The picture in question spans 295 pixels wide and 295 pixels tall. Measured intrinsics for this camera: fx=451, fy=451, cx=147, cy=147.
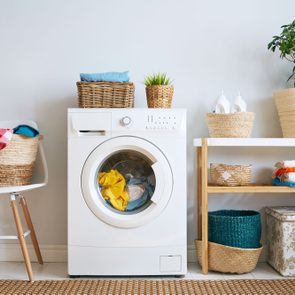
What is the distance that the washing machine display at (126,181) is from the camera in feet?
7.81

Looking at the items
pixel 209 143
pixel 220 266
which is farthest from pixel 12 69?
pixel 220 266

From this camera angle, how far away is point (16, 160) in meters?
2.44

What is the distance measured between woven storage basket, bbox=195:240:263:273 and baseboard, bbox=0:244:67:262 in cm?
90

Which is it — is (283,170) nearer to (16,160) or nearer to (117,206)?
(117,206)

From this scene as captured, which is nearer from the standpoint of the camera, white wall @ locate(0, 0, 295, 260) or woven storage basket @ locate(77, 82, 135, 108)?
woven storage basket @ locate(77, 82, 135, 108)

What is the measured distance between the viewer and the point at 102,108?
7.80ft

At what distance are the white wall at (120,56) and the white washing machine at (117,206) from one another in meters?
0.43

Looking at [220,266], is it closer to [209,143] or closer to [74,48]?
[209,143]

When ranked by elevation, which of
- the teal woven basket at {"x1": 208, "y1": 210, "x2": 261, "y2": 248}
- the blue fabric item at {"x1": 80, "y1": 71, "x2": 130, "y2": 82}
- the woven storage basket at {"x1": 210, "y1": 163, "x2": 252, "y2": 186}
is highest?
the blue fabric item at {"x1": 80, "y1": 71, "x2": 130, "y2": 82}

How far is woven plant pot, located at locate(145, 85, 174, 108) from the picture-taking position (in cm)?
246

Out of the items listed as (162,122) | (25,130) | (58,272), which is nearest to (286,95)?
(162,122)

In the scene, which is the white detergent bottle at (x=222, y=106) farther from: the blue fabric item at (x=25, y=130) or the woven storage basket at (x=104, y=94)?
the blue fabric item at (x=25, y=130)

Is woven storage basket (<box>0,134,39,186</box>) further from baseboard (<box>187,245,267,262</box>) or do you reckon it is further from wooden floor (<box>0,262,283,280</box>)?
baseboard (<box>187,245,267,262</box>)

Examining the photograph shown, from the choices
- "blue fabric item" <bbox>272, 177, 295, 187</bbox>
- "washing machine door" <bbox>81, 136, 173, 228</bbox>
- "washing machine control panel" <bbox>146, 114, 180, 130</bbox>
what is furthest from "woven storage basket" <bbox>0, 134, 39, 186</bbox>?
"blue fabric item" <bbox>272, 177, 295, 187</bbox>
